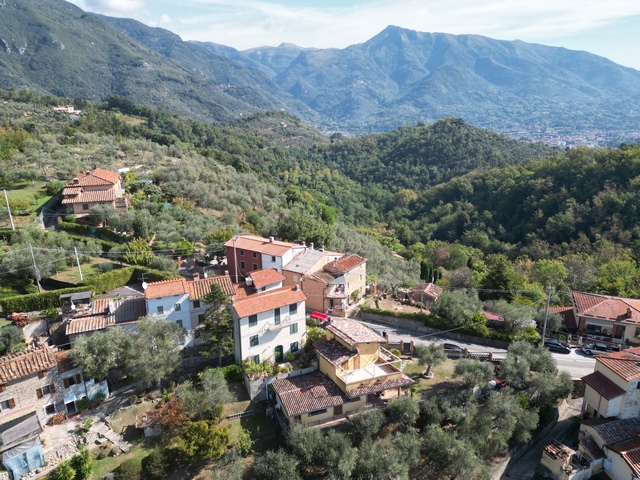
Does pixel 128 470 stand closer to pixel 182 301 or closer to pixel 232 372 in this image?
pixel 232 372

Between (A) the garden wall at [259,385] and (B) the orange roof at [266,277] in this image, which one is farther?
(B) the orange roof at [266,277]

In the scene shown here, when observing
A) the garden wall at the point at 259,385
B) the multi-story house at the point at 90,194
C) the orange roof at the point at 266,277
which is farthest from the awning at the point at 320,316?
the multi-story house at the point at 90,194

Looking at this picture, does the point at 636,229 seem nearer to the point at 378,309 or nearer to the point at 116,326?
the point at 378,309

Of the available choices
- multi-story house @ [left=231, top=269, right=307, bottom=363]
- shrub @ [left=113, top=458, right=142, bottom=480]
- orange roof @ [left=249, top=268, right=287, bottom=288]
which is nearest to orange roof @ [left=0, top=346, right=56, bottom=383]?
shrub @ [left=113, top=458, right=142, bottom=480]

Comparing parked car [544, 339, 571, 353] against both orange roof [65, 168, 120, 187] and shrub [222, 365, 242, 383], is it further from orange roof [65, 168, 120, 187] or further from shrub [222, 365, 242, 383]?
orange roof [65, 168, 120, 187]

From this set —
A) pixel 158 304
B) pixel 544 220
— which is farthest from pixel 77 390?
pixel 544 220

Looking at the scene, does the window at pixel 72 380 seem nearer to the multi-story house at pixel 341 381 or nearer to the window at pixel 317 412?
the multi-story house at pixel 341 381

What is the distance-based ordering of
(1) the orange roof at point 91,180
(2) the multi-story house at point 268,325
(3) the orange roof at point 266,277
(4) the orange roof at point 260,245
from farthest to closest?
(1) the orange roof at point 91,180 < (4) the orange roof at point 260,245 < (3) the orange roof at point 266,277 < (2) the multi-story house at point 268,325

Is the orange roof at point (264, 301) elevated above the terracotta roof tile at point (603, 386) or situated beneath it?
elevated above
